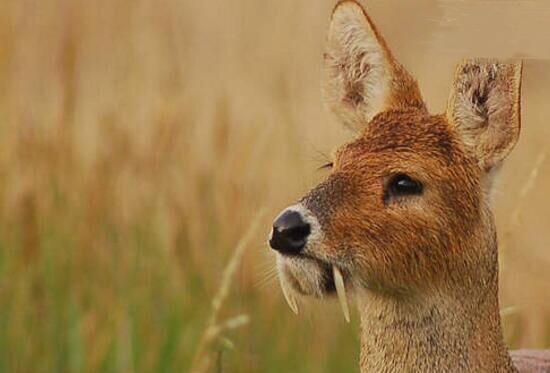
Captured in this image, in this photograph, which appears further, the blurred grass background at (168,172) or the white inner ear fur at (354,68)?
the blurred grass background at (168,172)

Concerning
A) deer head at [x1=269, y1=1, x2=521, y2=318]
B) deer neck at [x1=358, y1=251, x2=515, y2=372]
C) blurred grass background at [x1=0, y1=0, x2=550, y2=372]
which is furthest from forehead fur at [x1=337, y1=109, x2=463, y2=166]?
blurred grass background at [x1=0, y1=0, x2=550, y2=372]

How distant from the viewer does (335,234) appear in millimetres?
2443

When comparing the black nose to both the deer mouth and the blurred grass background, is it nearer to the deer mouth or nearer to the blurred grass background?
the deer mouth

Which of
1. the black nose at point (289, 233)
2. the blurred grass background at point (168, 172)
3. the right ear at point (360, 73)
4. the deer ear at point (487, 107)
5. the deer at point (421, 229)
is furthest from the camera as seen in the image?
the blurred grass background at point (168, 172)

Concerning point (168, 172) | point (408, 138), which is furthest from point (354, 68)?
point (168, 172)

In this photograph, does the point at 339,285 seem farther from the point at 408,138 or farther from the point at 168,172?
the point at 168,172

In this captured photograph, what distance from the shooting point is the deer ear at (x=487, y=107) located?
8.46ft

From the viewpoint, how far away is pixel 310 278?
2422mm

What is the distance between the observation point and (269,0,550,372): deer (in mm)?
2471

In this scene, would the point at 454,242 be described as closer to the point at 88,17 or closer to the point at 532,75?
the point at 532,75

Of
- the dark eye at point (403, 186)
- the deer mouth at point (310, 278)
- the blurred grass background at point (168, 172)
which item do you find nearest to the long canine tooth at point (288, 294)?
the deer mouth at point (310, 278)

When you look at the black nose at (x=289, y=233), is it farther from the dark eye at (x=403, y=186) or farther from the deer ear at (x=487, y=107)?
the deer ear at (x=487, y=107)

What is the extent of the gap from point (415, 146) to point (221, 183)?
1.08 meters

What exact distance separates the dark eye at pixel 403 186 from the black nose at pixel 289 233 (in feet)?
0.61
